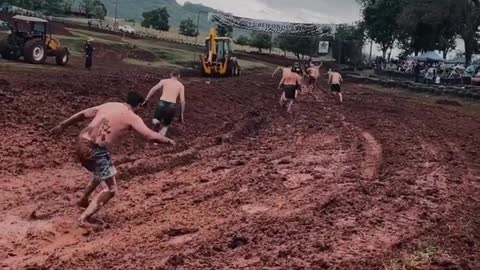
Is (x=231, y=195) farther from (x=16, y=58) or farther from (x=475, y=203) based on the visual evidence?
(x=16, y=58)

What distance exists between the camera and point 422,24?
5006 cm

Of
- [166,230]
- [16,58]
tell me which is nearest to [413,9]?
[16,58]

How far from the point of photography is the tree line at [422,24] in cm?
4559

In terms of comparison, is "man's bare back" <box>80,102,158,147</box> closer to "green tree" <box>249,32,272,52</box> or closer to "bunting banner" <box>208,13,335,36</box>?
"bunting banner" <box>208,13,335,36</box>

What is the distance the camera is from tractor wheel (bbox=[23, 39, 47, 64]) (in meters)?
27.9

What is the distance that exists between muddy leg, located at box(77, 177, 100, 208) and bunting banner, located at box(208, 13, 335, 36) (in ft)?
156

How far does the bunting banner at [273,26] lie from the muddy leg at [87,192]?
156 ft

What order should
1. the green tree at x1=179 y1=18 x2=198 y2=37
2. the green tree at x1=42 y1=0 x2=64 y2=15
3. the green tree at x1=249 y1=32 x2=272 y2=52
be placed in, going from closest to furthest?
the green tree at x1=42 y1=0 x2=64 y2=15 < the green tree at x1=249 y1=32 x2=272 y2=52 < the green tree at x1=179 y1=18 x2=198 y2=37

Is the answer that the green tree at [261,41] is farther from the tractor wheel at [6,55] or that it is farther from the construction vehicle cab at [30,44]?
the tractor wheel at [6,55]

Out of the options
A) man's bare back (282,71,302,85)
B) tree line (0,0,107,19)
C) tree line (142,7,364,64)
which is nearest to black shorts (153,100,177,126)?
man's bare back (282,71,302,85)

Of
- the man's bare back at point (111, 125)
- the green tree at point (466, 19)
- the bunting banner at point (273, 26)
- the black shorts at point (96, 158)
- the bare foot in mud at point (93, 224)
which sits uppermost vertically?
the green tree at point (466, 19)

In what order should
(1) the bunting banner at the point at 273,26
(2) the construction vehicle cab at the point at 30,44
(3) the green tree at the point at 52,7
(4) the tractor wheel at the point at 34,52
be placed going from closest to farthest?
1. (4) the tractor wheel at the point at 34,52
2. (2) the construction vehicle cab at the point at 30,44
3. (1) the bunting banner at the point at 273,26
4. (3) the green tree at the point at 52,7

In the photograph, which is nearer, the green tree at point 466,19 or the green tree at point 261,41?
the green tree at point 466,19

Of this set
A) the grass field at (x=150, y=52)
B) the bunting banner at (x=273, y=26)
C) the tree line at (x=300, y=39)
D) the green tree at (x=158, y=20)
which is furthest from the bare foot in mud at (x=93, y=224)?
the green tree at (x=158, y=20)
